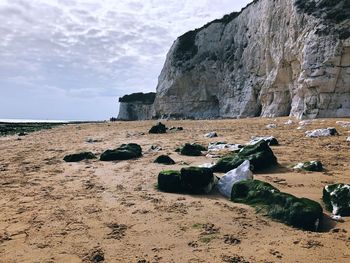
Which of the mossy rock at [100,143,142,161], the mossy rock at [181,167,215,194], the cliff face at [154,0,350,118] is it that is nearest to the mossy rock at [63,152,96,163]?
the mossy rock at [100,143,142,161]

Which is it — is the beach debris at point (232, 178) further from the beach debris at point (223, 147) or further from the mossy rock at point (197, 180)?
the beach debris at point (223, 147)

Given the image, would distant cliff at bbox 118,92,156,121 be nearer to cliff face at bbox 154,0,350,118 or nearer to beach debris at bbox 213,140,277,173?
cliff face at bbox 154,0,350,118

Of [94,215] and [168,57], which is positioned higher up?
[168,57]

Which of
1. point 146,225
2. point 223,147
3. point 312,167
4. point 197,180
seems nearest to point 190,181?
point 197,180

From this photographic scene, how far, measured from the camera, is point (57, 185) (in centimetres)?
713

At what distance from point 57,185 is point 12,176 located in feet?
5.92

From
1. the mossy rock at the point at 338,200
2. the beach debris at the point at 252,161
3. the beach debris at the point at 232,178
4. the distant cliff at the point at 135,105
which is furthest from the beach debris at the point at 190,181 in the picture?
the distant cliff at the point at 135,105

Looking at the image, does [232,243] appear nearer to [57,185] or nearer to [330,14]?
[57,185]

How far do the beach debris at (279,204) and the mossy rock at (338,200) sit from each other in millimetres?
313

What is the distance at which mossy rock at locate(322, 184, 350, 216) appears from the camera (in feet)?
15.3

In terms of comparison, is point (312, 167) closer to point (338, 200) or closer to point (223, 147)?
point (338, 200)

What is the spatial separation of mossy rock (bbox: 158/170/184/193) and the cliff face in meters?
17.8

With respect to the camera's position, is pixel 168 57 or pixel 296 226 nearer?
pixel 296 226

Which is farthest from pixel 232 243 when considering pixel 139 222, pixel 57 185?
pixel 57 185
